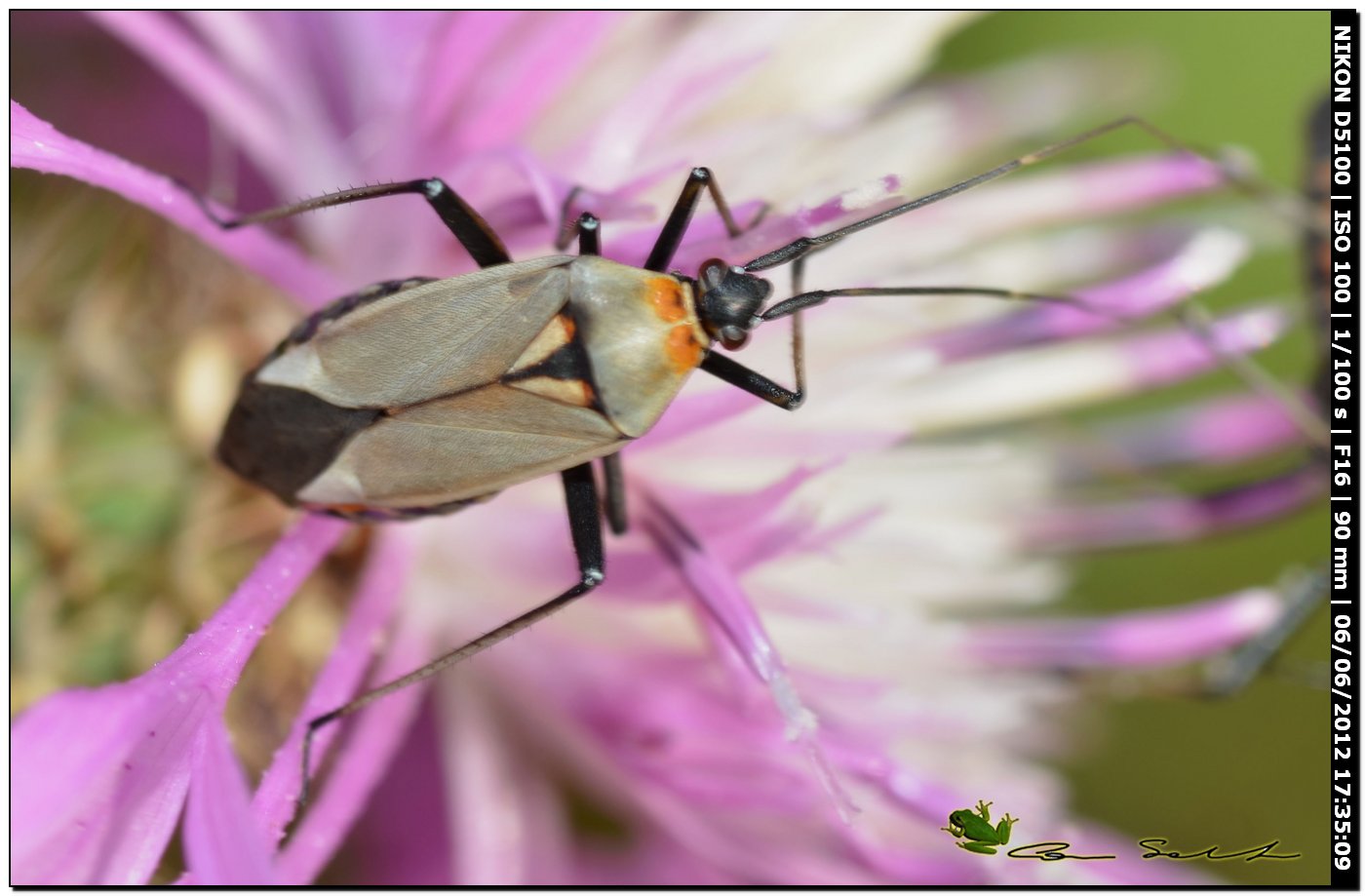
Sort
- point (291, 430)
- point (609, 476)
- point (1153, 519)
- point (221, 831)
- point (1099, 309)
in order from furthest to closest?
point (1153, 519) → point (1099, 309) → point (609, 476) → point (291, 430) → point (221, 831)

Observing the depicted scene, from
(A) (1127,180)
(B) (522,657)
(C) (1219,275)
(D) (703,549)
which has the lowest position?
(B) (522,657)

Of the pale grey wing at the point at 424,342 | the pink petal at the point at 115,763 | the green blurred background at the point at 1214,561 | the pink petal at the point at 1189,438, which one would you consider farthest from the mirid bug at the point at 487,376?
the green blurred background at the point at 1214,561

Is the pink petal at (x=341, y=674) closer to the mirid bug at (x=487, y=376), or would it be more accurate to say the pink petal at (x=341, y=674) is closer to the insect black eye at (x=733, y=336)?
the mirid bug at (x=487, y=376)

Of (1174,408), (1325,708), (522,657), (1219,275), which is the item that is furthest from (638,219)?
(1325,708)

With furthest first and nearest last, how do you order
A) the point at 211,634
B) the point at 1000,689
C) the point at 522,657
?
the point at 1000,689 < the point at 522,657 < the point at 211,634

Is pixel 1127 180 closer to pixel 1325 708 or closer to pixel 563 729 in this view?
pixel 1325 708

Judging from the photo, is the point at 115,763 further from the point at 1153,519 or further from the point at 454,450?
the point at 1153,519

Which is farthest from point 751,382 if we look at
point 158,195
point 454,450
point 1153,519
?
point 1153,519
